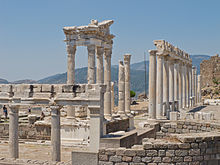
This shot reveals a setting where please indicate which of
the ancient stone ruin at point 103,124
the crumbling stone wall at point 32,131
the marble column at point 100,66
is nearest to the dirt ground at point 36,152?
the ancient stone ruin at point 103,124

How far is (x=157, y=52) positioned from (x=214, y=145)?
1407cm

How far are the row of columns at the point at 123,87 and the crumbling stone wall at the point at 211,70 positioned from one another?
4229cm

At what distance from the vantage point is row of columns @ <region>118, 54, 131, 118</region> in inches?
1031

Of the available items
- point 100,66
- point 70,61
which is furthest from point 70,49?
point 100,66

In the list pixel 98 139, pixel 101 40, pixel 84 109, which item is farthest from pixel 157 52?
pixel 98 139

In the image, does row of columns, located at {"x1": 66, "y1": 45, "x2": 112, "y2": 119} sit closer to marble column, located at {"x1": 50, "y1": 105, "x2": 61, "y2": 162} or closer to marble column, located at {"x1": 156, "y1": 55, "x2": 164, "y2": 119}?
marble column, located at {"x1": 156, "y1": 55, "x2": 164, "y2": 119}

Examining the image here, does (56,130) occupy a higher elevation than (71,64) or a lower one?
lower

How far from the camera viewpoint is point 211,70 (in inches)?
2596

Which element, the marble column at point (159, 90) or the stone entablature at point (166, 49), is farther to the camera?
the stone entablature at point (166, 49)

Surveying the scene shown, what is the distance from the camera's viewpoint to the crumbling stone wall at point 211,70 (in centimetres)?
6562

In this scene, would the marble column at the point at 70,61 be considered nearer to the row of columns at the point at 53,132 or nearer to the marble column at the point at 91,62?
the marble column at the point at 91,62

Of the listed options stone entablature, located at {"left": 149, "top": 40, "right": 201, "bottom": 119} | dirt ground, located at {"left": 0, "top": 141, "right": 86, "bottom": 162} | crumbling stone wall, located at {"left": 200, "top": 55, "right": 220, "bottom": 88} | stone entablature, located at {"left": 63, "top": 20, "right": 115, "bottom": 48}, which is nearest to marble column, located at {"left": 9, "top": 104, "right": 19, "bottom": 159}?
dirt ground, located at {"left": 0, "top": 141, "right": 86, "bottom": 162}

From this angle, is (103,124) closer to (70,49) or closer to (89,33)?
(89,33)

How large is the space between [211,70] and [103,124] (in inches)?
2168
